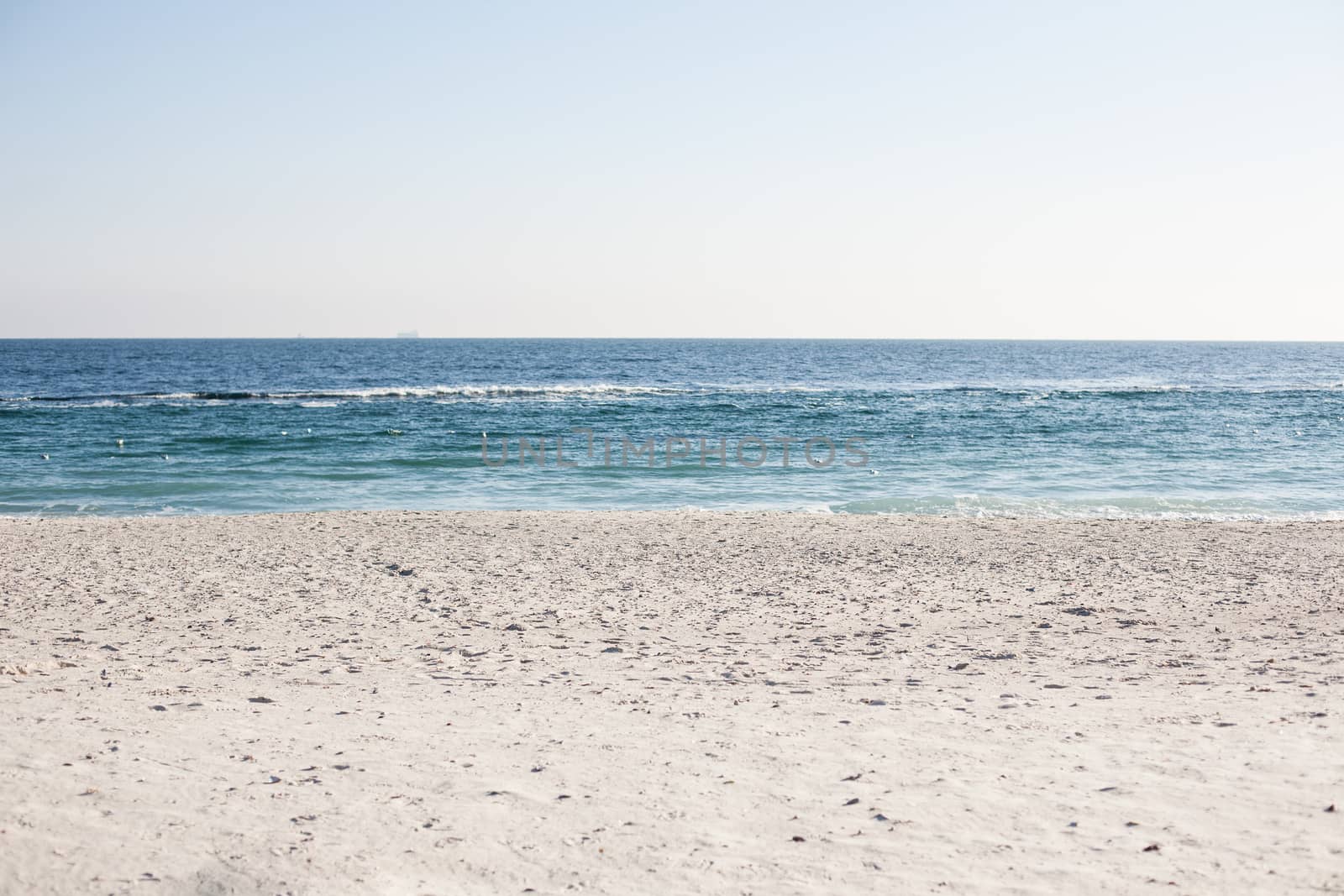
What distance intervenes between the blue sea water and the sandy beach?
6.55 metres

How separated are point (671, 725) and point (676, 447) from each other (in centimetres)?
2108

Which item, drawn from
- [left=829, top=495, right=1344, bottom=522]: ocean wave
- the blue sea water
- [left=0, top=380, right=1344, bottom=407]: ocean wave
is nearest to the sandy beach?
[left=829, top=495, right=1344, bottom=522]: ocean wave

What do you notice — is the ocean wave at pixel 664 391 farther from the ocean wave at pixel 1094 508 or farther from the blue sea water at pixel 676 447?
the ocean wave at pixel 1094 508

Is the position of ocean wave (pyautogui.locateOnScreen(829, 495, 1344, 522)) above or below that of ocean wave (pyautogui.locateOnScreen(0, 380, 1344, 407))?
below

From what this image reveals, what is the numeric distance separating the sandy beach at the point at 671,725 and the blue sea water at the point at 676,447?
6554mm

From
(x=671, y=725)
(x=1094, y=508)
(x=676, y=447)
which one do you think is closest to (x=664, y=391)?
(x=676, y=447)

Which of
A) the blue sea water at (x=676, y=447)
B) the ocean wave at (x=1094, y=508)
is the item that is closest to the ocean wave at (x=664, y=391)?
the blue sea water at (x=676, y=447)

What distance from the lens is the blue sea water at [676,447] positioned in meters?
17.6

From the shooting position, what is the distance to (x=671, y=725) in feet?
18.9

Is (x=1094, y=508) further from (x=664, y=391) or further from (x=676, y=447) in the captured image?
(x=664, y=391)

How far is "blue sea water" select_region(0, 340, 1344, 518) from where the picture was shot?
17641 millimetres

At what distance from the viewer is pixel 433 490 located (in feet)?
61.9

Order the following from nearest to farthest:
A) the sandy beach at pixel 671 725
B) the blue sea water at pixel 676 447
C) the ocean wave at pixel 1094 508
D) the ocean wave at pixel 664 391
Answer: the sandy beach at pixel 671 725
the ocean wave at pixel 1094 508
the blue sea water at pixel 676 447
the ocean wave at pixel 664 391

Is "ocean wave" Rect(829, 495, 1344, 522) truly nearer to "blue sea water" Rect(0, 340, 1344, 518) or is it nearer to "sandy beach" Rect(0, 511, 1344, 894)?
"blue sea water" Rect(0, 340, 1344, 518)
